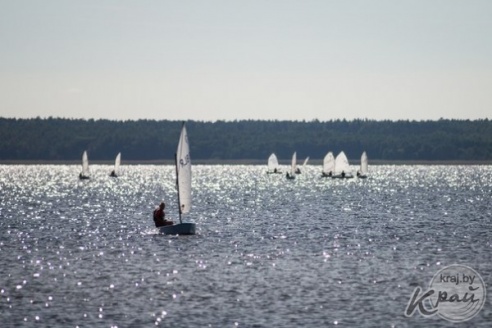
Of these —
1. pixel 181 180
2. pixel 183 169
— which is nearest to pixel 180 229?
pixel 181 180

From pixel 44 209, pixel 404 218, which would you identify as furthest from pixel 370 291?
pixel 44 209

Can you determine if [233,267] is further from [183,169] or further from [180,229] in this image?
[183,169]

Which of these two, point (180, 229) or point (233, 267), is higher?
point (180, 229)

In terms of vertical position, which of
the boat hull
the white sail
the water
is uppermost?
the white sail

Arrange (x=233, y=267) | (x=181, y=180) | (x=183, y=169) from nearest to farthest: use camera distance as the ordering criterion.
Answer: (x=233, y=267), (x=183, y=169), (x=181, y=180)

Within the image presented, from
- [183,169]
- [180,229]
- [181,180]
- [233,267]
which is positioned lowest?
[233,267]

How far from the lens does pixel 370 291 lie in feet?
152

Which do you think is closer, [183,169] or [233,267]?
[233,267]

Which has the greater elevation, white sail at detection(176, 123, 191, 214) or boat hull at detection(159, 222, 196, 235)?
white sail at detection(176, 123, 191, 214)

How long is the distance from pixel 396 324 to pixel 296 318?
3740mm

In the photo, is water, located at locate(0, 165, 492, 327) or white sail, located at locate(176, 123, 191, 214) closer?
water, located at locate(0, 165, 492, 327)

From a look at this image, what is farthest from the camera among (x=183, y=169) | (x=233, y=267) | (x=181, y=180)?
(x=181, y=180)

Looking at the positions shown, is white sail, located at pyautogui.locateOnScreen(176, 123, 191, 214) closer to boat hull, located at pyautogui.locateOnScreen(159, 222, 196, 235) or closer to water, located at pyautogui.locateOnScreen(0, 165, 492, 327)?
boat hull, located at pyautogui.locateOnScreen(159, 222, 196, 235)

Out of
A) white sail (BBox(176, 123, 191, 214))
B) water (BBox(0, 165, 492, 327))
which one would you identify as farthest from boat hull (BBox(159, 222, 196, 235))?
white sail (BBox(176, 123, 191, 214))
